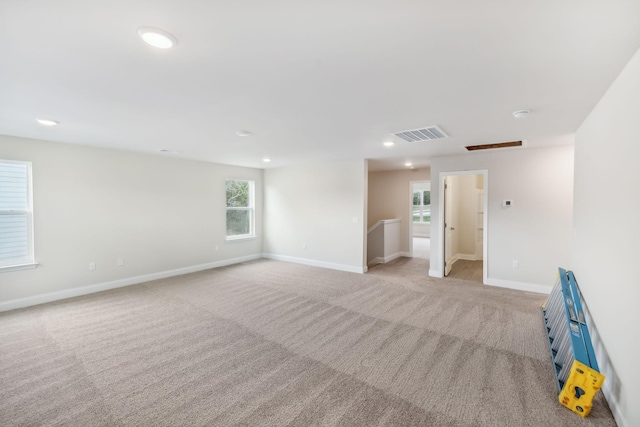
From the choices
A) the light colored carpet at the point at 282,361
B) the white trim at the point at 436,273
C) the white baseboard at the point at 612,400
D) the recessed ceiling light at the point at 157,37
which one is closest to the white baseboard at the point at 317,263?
the white trim at the point at 436,273

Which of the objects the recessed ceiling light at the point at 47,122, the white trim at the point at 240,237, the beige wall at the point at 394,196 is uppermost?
the recessed ceiling light at the point at 47,122

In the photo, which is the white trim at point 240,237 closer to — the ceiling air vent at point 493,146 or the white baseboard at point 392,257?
the white baseboard at point 392,257

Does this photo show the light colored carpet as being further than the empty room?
Yes

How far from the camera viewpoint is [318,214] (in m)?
6.51

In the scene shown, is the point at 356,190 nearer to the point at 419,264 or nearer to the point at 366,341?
the point at 419,264

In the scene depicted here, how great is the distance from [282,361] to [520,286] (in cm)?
427

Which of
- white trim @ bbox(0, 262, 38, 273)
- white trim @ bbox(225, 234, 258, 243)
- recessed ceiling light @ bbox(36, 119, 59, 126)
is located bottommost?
white trim @ bbox(0, 262, 38, 273)

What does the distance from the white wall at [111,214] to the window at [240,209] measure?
1.15 feet

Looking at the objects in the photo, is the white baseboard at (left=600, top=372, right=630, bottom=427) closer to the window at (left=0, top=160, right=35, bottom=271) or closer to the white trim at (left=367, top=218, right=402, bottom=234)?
the white trim at (left=367, top=218, right=402, bottom=234)

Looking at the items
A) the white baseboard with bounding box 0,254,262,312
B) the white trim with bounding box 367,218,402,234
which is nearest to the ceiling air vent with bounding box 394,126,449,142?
the white trim with bounding box 367,218,402,234

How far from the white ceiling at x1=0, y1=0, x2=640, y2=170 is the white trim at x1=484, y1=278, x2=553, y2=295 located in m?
2.60

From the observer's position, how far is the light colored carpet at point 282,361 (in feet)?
6.34

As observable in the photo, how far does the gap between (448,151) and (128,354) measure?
17.2 ft

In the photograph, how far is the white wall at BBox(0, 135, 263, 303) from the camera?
13.4 ft
